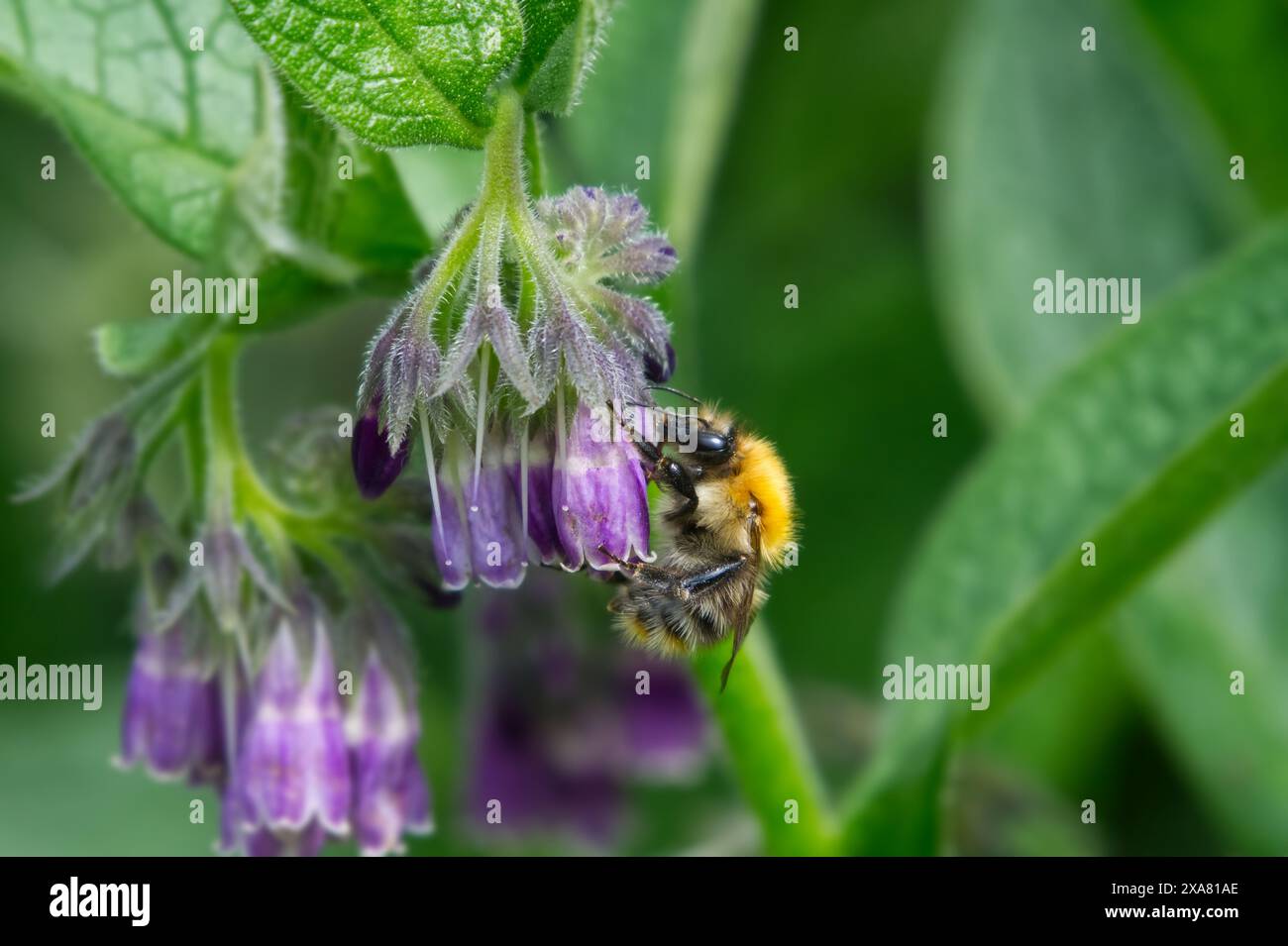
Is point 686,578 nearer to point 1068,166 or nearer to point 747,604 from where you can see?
point 747,604

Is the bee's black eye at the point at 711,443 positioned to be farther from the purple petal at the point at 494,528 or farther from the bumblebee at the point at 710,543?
the purple petal at the point at 494,528

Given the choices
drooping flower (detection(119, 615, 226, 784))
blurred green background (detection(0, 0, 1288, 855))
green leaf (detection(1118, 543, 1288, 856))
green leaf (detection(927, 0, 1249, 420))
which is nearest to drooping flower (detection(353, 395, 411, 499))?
drooping flower (detection(119, 615, 226, 784))

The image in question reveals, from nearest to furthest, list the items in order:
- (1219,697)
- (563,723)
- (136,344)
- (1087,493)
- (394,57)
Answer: (394,57) < (136,344) < (1087,493) < (563,723) < (1219,697)

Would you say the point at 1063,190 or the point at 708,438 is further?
the point at 1063,190

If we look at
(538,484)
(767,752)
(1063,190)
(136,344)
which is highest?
(1063,190)

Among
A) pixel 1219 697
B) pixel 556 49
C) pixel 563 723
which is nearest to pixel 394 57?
pixel 556 49

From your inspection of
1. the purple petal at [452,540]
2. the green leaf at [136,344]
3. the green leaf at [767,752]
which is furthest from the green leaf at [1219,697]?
the green leaf at [136,344]

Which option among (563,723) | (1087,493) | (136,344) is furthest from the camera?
(563,723)
